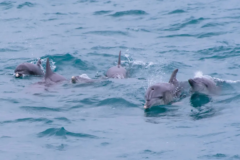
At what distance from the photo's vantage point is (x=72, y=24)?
82.0 ft

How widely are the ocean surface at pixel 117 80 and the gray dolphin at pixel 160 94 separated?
25 cm

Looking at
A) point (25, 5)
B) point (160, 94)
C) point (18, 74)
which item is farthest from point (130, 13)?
point (160, 94)

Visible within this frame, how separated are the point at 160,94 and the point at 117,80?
2.92 m

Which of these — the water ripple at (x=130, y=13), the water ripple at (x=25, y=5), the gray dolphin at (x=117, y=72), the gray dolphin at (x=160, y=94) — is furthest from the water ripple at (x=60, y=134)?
the water ripple at (x=25, y=5)

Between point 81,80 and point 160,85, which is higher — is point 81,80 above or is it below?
below

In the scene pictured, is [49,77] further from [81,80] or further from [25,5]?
[25,5]

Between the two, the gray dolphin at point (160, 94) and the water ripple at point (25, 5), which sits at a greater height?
the water ripple at point (25, 5)

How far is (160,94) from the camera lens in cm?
1276

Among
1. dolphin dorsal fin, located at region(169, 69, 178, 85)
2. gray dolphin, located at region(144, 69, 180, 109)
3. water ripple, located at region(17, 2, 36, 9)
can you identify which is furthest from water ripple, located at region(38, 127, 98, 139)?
water ripple, located at region(17, 2, 36, 9)

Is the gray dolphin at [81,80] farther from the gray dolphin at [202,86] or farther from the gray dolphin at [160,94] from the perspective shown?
the gray dolphin at [202,86]

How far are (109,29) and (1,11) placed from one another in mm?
9114

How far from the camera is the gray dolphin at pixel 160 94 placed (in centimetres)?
1247

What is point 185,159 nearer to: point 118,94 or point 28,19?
point 118,94

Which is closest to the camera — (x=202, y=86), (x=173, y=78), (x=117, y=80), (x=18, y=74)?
(x=202, y=86)
